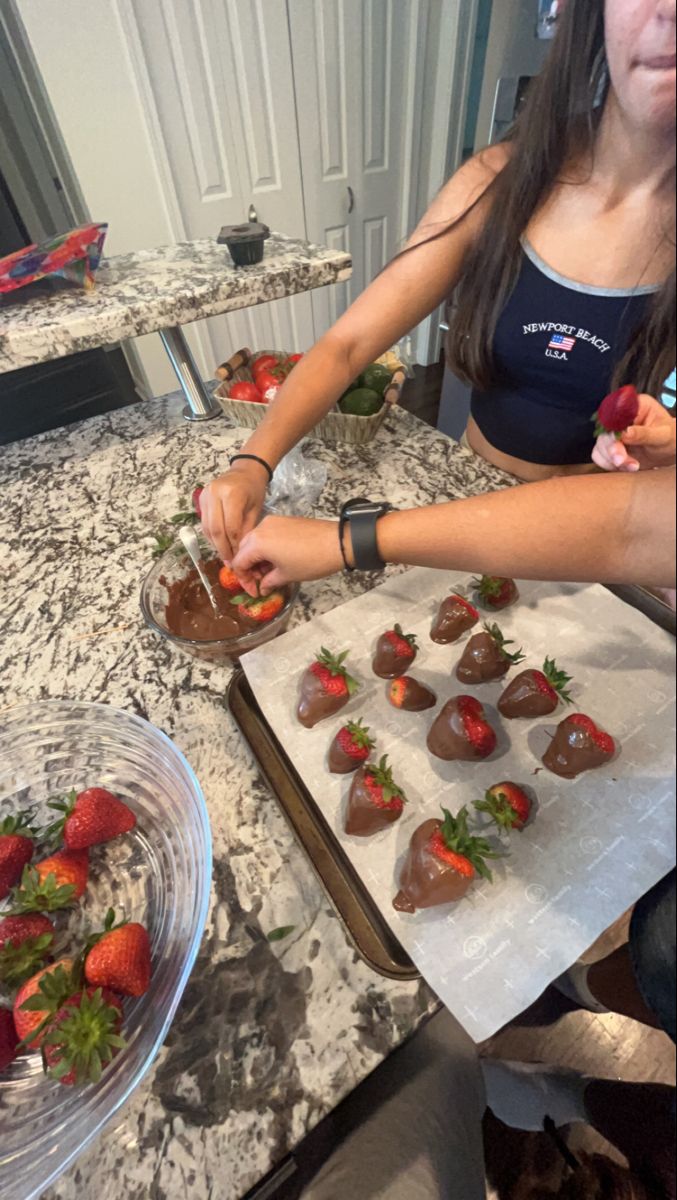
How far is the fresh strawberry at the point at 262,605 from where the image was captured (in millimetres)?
638

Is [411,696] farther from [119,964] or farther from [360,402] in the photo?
[360,402]

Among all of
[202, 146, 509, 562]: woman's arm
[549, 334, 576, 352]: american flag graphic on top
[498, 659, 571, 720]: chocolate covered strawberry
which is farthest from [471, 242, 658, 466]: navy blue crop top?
[498, 659, 571, 720]: chocolate covered strawberry

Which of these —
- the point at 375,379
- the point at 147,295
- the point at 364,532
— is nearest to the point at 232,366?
the point at 147,295

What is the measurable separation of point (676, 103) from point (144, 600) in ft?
2.01

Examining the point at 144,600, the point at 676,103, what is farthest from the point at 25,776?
the point at 676,103

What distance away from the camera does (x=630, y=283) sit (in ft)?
2.16

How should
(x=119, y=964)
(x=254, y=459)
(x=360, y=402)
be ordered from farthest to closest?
1. (x=360, y=402)
2. (x=254, y=459)
3. (x=119, y=964)

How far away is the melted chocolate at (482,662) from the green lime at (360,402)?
0.46 m

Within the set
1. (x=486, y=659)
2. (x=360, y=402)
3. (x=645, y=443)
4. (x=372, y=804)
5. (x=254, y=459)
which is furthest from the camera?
(x=360, y=402)

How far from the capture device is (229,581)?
0.66 metres

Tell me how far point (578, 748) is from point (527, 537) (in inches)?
8.9

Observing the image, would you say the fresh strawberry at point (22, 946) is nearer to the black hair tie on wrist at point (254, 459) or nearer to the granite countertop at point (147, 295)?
the black hair tie on wrist at point (254, 459)

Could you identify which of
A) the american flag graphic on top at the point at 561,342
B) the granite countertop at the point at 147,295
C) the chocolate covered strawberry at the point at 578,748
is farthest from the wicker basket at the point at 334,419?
the chocolate covered strawberry at the point at 578,748

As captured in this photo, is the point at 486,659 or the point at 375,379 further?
the point at 375,379
